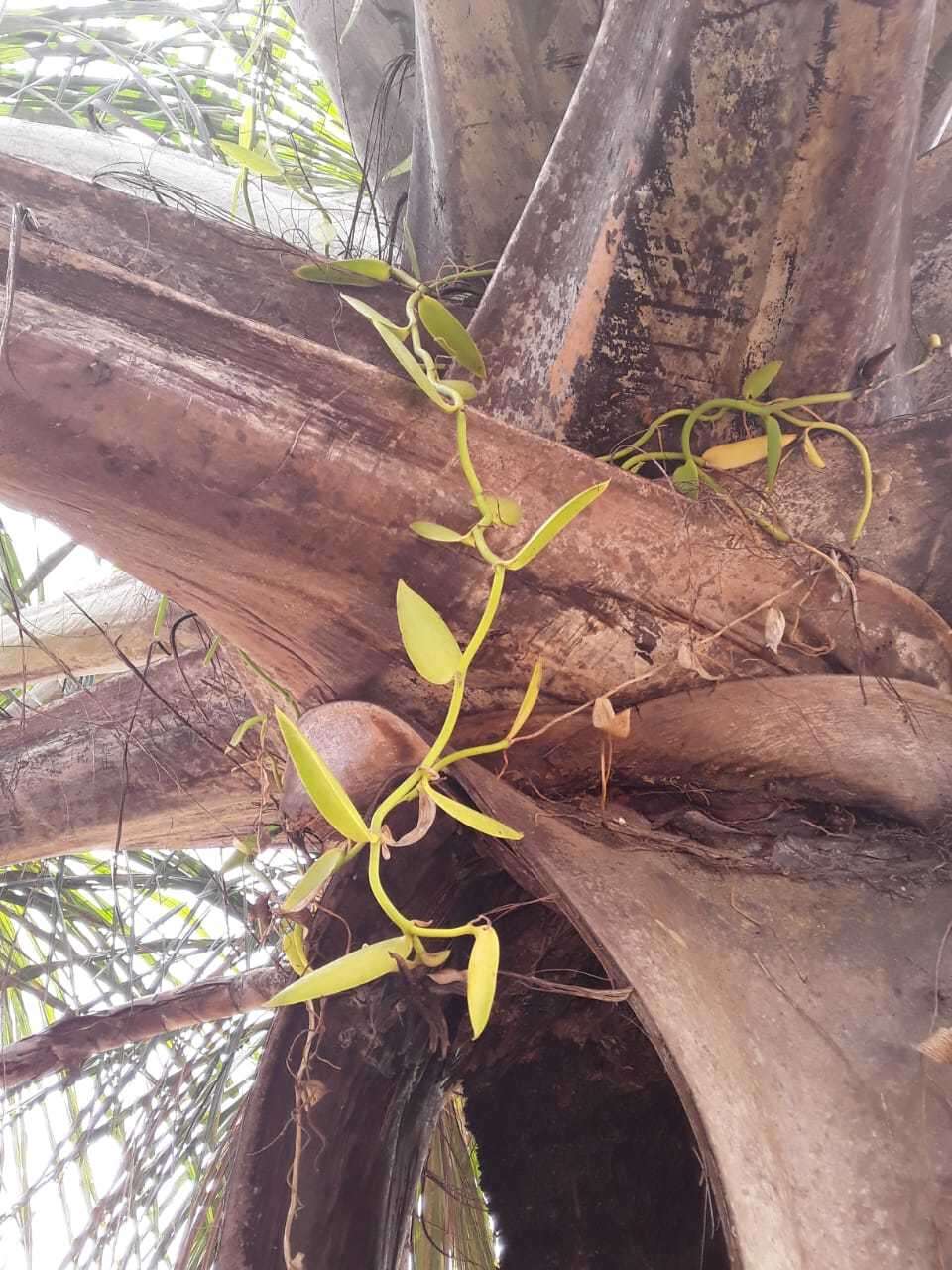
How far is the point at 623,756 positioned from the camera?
680mm

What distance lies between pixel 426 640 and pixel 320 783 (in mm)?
96

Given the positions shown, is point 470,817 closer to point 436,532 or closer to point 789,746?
point 436,532

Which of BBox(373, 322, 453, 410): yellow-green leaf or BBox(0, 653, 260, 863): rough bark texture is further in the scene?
BBox(0, 653, 260, 863): rough bark texture

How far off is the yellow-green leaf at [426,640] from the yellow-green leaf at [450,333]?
21 centimetres

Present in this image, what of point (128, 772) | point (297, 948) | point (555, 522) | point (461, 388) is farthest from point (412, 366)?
point (128, 772)

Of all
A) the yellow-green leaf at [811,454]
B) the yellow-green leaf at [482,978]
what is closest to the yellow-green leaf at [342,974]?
the yellow-green leaf at [482,978]

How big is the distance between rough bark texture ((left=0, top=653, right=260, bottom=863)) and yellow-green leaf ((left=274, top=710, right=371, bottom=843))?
2.47ft

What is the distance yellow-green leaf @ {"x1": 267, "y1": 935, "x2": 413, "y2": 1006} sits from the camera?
440 millimetres

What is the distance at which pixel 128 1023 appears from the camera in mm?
1040

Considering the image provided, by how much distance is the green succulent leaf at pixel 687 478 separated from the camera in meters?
0.63

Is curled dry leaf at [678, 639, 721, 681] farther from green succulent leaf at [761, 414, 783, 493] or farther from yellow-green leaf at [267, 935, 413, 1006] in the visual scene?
yellow-green leaf at [267, 935, 413, 1006]

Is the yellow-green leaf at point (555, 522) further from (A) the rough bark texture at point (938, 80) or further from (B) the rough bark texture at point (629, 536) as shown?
(A) the rough bark texture at point (938, 80)

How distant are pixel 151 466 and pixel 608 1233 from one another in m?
0.62

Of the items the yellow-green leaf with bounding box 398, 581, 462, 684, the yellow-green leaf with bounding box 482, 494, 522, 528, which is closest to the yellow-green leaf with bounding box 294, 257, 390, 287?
the yellow-green leaf with bounding box 482, 494, 522, 528
